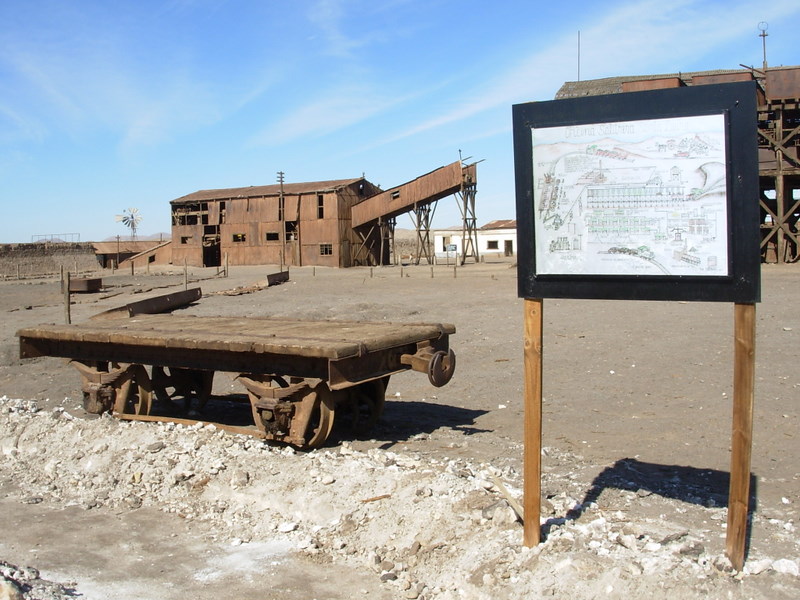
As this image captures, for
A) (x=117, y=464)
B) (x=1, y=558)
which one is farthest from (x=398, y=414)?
(x=1, y=558)

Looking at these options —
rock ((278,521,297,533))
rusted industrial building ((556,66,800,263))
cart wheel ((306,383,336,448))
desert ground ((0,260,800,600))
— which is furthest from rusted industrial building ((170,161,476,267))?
rock ((278,521,297,533))

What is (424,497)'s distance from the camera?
5160 mm

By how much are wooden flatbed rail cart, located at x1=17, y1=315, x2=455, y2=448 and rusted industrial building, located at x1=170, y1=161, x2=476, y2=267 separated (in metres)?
33.7

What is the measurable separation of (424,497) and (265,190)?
1736 inches

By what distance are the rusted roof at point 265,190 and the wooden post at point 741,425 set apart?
41238 millimetres

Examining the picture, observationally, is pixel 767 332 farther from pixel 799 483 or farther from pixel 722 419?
pixel 799 483

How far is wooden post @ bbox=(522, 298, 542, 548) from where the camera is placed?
4.38 m

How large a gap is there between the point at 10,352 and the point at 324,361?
885cm

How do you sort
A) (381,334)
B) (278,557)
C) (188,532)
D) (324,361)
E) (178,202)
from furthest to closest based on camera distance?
(178,202)
(381,334)
(324,361)
(188,532)
(278,557)

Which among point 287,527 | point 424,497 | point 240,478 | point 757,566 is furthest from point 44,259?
point 757,566

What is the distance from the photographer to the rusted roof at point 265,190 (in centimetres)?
4531

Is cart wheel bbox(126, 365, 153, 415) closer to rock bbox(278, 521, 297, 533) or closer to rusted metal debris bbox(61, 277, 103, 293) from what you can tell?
rock bbox(278, 521, 297, 533)

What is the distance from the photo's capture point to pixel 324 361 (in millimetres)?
6316

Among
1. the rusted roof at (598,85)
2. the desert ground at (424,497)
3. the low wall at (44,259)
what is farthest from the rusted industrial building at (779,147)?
the low wall at (44,259)
